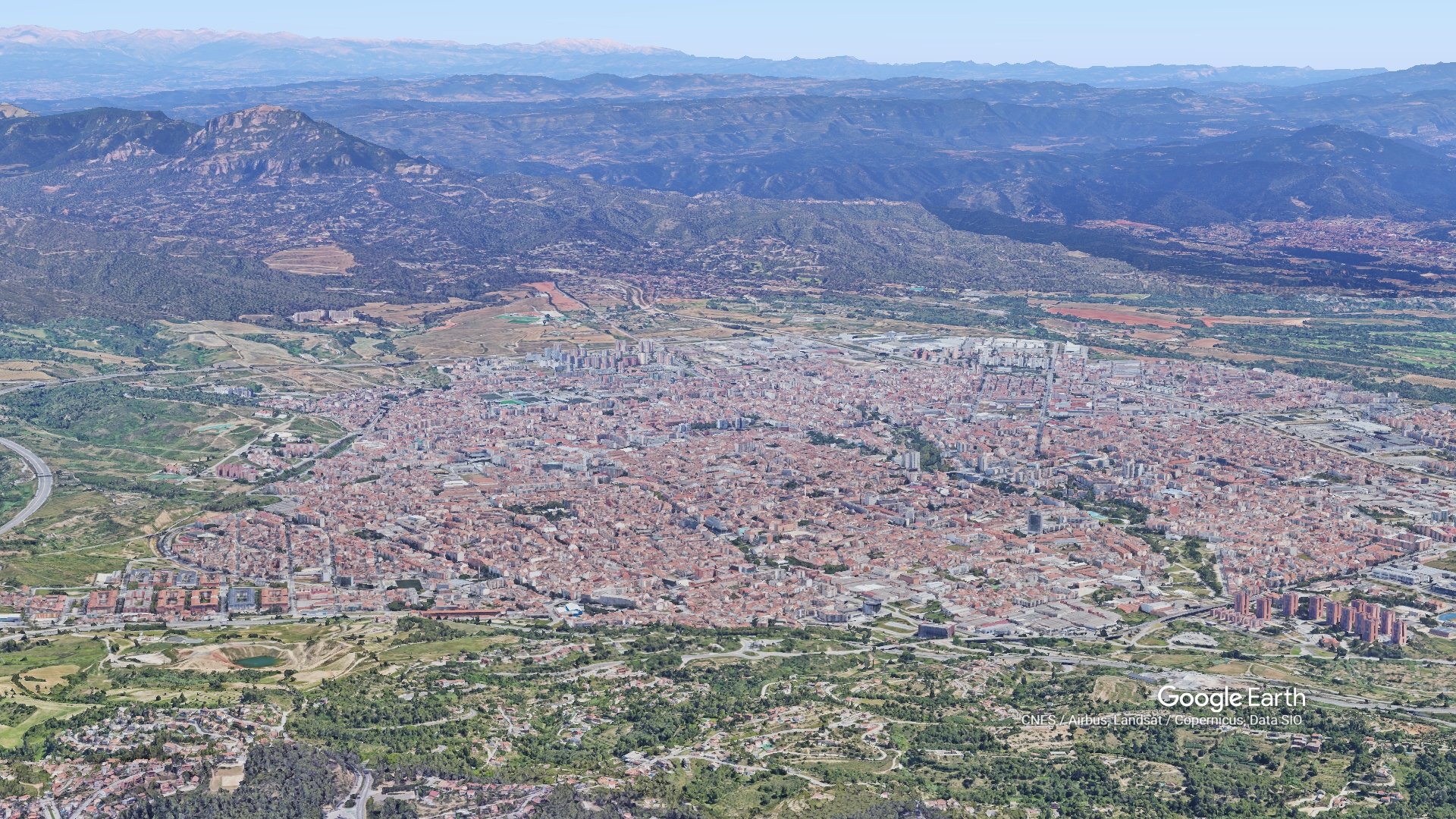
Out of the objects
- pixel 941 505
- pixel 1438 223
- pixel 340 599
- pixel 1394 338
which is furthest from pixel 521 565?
pixel 1438 223

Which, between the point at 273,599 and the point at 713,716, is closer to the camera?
the point at 713,716

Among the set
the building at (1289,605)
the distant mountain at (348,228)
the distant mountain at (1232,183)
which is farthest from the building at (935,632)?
the distant mountain at (1232,183)

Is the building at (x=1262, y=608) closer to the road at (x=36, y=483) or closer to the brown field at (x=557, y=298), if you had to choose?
the road at (x=36, y=483)

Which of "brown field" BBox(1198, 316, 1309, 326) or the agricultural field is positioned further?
"brown field" BBox(1198, 316, 1309, 326)

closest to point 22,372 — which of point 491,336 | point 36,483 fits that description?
point 36,483

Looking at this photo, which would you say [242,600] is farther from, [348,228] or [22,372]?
[348,228]

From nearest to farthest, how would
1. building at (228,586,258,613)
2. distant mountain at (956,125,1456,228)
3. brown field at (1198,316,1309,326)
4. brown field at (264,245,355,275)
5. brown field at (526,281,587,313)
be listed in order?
building at (228,586,258,613) < brown field at (1198,316,1309,326) < brown field at (526,281,587,313) < brown field at (264,245,355,275) < distant mountain at (956,125,1456,228)

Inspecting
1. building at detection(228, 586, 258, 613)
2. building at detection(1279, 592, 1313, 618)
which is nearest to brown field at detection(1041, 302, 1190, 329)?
building at detection(1279, 592, 1313, 618)

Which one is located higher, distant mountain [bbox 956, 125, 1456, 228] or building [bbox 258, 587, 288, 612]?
distant mountain [bbox 956, 125, 1456, 228]

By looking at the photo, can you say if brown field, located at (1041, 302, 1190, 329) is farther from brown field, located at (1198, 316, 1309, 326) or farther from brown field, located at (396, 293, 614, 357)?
brown field, located at (396, 293, 614, 357)
